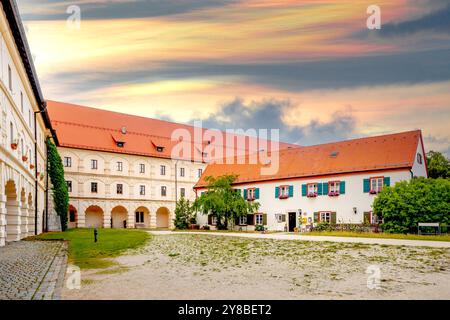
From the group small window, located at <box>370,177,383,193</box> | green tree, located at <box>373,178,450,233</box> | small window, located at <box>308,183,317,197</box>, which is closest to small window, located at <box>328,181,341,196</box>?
small window, located at <box>308,183,317,197</box>

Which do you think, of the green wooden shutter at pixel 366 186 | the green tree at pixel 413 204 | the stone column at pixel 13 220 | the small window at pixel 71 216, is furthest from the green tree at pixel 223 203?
the stone column at pixel 13 220

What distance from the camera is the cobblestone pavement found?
811 cm

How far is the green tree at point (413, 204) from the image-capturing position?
1103 inches

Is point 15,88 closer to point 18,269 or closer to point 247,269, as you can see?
point 18,269

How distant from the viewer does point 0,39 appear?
17.4 metres

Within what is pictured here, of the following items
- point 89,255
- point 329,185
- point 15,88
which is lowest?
point 89,255

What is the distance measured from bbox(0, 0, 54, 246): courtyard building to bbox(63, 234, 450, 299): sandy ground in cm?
775

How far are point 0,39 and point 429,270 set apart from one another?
15.9m

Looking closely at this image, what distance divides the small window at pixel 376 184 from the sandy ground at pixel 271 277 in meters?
20.1

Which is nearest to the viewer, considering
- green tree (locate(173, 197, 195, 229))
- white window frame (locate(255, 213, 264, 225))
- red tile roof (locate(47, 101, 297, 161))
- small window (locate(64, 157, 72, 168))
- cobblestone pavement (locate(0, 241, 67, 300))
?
cobblestone pavement (locate(0, 241, 67, 300))

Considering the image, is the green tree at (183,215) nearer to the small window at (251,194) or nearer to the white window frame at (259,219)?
the small window at (251,194)

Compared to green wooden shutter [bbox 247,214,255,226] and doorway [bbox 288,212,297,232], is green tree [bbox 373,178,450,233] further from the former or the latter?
green wooden shutter [bbox 247,214,255,226]
